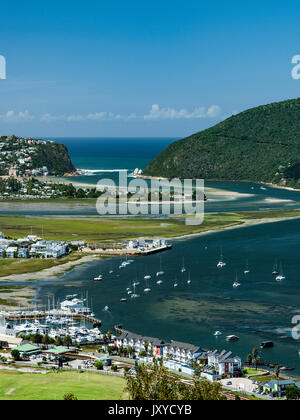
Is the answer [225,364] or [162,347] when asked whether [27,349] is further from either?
[225,364]

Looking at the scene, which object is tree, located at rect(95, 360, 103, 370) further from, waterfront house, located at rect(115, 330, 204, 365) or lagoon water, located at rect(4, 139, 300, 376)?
lagoon water, located at rect(4, 139, 300, 376)

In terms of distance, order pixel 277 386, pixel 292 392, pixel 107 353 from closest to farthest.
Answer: pixel 292 392
pixel 277 386
pixel 107 353

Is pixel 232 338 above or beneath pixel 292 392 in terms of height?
above

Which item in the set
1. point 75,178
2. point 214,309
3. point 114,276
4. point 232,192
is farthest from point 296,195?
point 214,309

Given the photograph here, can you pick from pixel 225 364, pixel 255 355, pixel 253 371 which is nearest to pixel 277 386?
pixel 253 371

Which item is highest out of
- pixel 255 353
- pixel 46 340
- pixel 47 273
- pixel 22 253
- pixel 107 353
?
pixel 22 253

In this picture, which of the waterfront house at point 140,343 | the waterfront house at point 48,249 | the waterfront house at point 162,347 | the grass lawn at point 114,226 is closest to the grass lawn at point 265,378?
the waterfront house at point 162,347

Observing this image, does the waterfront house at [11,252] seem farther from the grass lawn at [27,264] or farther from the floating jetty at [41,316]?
the floating jetty at [41,316]
